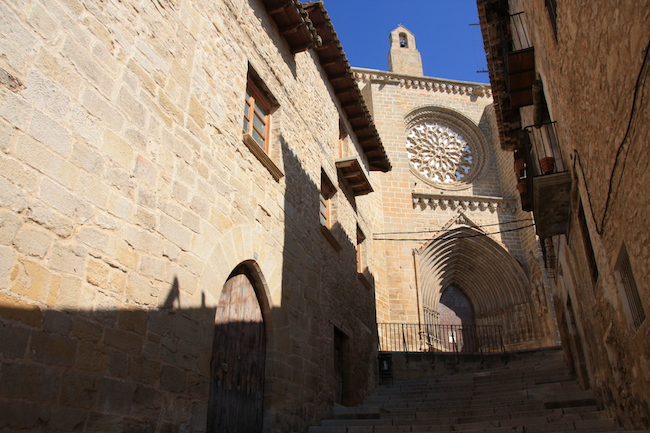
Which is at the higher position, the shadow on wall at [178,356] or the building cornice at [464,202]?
the building cornice at [464,202]

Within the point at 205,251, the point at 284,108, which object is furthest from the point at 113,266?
the point at 284,108

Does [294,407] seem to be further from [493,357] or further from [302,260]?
[493,357]

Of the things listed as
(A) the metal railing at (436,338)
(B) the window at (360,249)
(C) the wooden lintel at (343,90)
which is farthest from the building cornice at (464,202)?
(C) the wooden lintel at (343,90)

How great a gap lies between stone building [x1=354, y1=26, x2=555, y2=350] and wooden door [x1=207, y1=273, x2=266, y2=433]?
411 inches

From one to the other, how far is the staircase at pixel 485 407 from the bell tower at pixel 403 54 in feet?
56.3

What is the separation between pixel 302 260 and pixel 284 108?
2.41m

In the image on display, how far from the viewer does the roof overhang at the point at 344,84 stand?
10.6m

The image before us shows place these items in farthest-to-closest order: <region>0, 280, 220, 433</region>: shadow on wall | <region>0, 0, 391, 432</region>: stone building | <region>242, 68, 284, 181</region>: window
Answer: <region>242, 68, 284, 181</region>: window → <region>0, 0, 391, 432</region>: stone building → <region>0, 280, 220, 433</region>: shadow on wall

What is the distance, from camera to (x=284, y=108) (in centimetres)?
849

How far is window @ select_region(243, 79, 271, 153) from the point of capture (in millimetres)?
7516

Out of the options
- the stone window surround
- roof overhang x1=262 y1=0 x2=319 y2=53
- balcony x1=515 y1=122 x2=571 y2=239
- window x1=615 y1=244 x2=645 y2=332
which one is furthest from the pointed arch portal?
window x1=615 y1=244 x2=645 y2=332

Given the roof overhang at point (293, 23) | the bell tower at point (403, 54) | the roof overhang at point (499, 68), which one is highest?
the bell tower at point (403, 54)

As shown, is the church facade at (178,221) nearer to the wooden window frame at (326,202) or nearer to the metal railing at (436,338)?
the wooden window frame at (326,202)

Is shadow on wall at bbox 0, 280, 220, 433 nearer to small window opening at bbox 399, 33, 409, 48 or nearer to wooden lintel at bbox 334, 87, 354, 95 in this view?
wooden lintel at bbox 334, 87, 354, 95
